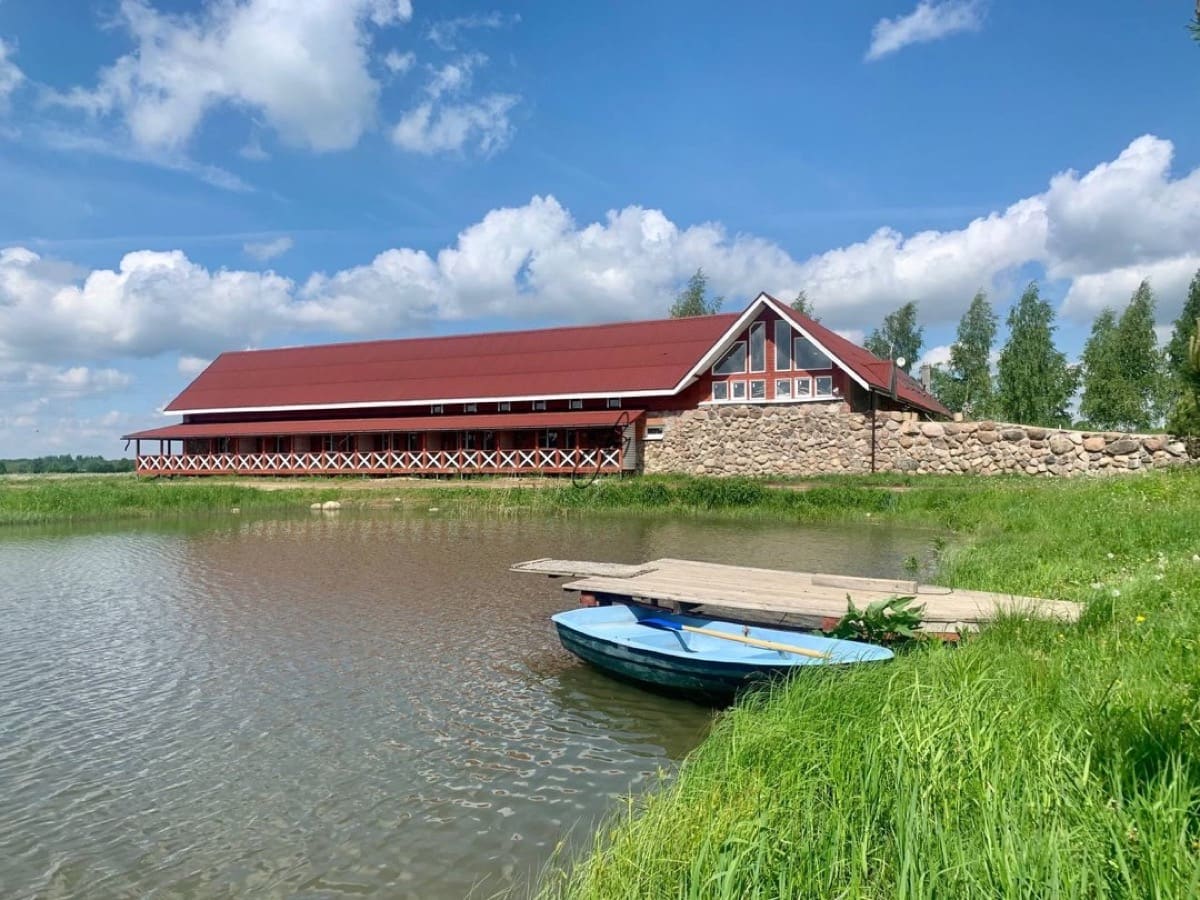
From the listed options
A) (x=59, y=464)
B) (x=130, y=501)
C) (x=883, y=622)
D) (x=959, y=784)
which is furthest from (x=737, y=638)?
(x=59, y=464)

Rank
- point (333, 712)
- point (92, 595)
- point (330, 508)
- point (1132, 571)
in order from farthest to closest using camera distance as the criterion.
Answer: point (330, 508) → point (92, 595) → point (1132, 571) → point (333, 712)

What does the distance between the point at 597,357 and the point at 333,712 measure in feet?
107

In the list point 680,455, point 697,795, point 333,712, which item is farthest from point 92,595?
point 680,455

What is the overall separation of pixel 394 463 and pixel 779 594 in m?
31.7

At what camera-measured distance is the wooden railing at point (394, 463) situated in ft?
117

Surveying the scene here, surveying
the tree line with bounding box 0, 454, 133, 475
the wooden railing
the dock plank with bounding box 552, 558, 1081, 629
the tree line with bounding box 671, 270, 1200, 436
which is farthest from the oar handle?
the tree line with bounding box 0, 454, 133, 475

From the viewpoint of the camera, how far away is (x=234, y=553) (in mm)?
19453

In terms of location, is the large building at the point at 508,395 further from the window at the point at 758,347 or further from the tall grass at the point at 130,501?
the tall grass at the point at 130,501

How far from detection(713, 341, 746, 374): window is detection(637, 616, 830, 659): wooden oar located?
26875 millimetres

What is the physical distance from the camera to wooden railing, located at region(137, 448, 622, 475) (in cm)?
3556

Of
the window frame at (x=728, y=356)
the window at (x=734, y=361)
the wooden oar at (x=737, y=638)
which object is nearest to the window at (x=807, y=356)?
the window frame at (x=728, y=356)

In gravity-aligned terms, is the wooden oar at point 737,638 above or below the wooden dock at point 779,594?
below

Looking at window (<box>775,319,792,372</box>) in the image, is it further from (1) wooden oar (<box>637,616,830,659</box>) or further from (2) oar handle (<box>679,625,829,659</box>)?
(2) oar handle (<box>679,625,829,659</box>)

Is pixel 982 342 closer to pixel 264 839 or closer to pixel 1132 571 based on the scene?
pixel 1132 571
